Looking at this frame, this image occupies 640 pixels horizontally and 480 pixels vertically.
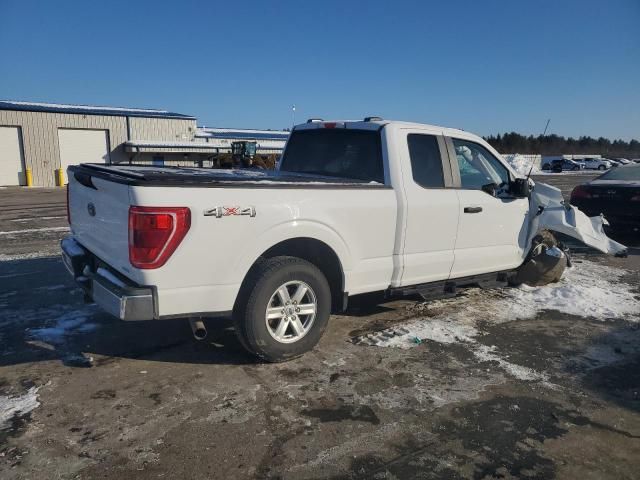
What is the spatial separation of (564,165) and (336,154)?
5625 centimetres

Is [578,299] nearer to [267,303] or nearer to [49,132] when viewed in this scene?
[267,303]

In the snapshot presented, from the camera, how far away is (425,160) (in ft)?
15.7

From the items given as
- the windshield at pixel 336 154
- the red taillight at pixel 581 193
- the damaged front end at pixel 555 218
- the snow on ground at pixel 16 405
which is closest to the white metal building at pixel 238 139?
the red taillight at pixel 581 193

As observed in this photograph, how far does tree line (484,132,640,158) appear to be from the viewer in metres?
75.8

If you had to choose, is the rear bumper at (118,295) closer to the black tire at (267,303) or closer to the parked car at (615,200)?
the black tire at (267,303)

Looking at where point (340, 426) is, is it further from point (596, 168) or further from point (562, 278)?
point (596, 168)

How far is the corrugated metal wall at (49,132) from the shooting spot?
2753 cm

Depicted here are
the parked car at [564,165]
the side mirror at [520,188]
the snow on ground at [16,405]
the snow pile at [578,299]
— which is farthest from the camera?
the parked car at [564,165]

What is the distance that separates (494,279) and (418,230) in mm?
1529

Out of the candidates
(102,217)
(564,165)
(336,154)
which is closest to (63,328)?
(102,217)

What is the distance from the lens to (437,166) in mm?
4863

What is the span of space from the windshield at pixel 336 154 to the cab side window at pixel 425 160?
1.11 feet

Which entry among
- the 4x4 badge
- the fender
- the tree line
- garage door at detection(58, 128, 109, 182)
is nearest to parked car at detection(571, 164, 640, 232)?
the fender

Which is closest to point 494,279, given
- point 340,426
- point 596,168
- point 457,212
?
point 457,212
